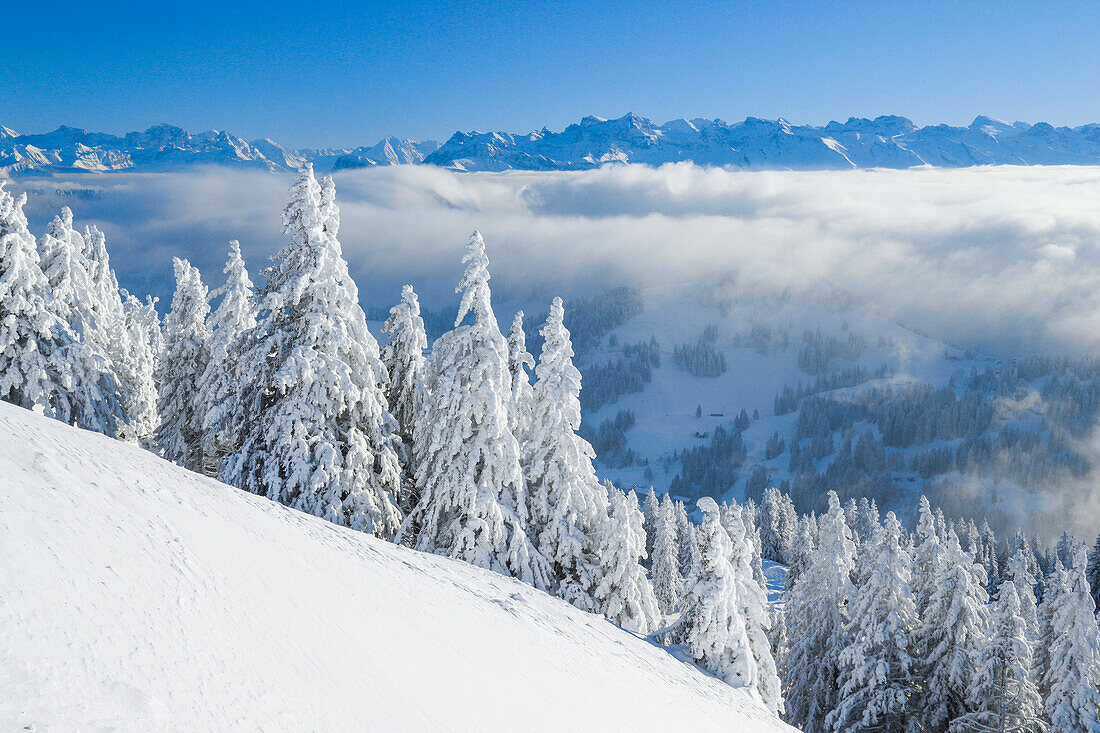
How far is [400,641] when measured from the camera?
26.9 ft

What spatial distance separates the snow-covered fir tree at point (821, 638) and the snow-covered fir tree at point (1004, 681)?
5171 mm

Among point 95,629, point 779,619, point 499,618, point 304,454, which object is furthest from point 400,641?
point 779,619

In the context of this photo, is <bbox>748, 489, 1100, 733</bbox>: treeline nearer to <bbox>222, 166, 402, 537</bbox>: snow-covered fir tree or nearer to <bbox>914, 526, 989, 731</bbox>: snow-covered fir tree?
<bbox>914, 526, 989, 731</bbox>: snow-covered fir tree

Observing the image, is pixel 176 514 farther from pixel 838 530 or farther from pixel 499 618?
pixel 838 530

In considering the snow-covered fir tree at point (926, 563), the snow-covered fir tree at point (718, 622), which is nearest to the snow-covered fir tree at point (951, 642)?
the snow-covered fir tree at point (926, 563)

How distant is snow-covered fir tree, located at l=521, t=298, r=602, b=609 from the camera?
17.5 meters

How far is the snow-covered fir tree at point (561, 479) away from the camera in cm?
1753

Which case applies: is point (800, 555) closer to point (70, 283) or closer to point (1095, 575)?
point (1095, 575)

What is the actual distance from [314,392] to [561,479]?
23.8 feet

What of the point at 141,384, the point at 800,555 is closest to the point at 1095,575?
the point at 800,555

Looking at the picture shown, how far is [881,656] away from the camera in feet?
84.9

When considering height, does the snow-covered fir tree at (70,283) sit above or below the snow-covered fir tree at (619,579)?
above

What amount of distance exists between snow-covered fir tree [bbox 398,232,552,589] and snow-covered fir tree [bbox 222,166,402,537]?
1.41 meters

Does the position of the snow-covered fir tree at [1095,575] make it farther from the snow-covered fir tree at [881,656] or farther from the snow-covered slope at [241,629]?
the snow-covered slope at [241,629]
